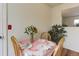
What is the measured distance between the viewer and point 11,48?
1.57 metres

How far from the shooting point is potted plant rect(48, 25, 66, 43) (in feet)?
5.15

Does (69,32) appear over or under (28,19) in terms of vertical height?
under

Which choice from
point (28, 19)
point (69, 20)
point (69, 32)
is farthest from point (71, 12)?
point (28, 19)

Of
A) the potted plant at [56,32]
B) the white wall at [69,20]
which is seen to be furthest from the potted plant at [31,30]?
the white wall at [69,20]

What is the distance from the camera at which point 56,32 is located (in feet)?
5.26

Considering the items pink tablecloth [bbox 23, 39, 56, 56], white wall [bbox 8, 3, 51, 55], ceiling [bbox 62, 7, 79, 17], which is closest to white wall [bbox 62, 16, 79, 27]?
ceiling [bbox 62, 7, 79, 17]

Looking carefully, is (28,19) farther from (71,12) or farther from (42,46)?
(71,12)

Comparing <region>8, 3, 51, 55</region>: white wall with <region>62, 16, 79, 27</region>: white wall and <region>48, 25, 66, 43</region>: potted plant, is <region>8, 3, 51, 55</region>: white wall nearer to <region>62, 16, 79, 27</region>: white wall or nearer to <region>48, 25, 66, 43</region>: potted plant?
<region>48, 25, 66, 43</region>: potted plant

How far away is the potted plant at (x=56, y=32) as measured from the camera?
1571mm

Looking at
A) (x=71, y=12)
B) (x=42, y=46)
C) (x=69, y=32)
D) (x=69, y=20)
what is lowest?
(x=42, y=46)

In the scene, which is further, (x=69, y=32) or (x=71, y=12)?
(x=69, y=32)

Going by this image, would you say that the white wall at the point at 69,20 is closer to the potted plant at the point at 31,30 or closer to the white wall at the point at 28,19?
the white wall at the point at 28,19

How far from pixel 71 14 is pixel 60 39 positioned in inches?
14.9

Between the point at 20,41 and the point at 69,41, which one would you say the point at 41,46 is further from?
the point at 69,41
